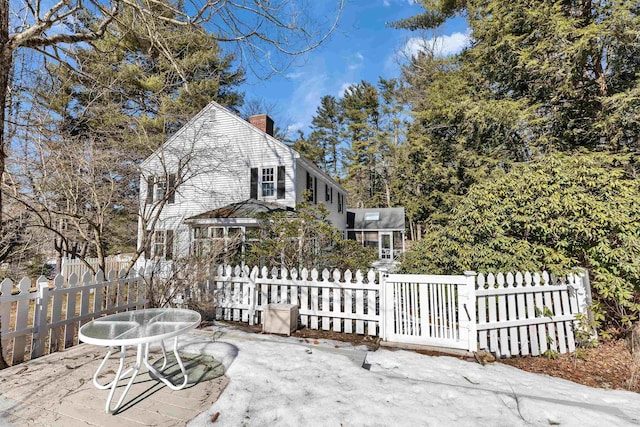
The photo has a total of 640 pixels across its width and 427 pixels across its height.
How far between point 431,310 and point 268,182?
382 inches

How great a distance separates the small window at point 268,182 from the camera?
12609 mm

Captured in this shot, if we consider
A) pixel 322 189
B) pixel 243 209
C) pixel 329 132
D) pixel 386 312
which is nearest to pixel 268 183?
pixel 243 209

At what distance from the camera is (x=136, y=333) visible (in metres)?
2.56

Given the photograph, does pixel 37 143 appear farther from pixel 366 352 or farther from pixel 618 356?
pixel 618 356

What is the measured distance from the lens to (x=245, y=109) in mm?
22984

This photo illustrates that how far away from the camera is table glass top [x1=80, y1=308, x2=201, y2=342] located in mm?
2484

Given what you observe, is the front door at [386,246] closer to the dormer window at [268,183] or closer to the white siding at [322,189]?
the white siding at [322,189]

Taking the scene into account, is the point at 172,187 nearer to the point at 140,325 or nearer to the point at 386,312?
the point at 140,325

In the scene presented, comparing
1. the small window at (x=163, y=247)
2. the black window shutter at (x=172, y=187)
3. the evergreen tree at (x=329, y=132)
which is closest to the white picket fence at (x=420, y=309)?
the small window at (x=163, y=247)

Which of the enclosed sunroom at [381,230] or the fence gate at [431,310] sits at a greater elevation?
the enclosed sunroom at [381,230]

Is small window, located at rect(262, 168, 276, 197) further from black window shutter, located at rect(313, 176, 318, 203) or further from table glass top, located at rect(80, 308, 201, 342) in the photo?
table glass top, located at rect(80, 308, 201, 342)

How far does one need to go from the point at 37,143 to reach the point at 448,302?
8234 millimetres

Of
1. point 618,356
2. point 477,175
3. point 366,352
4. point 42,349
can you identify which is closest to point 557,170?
point 618,356

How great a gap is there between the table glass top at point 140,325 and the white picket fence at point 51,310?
1494mm
